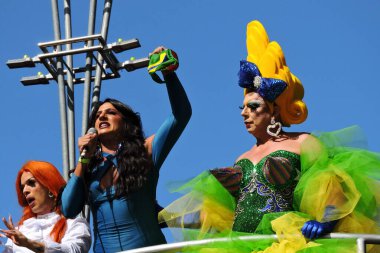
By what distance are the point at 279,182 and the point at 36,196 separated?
5.30 ft

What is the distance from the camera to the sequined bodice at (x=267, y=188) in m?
6.15

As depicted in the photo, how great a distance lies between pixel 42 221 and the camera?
6.93 meters

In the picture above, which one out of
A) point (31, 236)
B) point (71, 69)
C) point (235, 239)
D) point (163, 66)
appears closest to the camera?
point (235, 239)

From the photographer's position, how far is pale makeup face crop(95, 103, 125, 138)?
6.76 m

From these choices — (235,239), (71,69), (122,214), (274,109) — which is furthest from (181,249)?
(71,69)

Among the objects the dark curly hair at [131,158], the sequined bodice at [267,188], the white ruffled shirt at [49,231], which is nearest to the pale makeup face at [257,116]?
the sequined bodice at [267,188]

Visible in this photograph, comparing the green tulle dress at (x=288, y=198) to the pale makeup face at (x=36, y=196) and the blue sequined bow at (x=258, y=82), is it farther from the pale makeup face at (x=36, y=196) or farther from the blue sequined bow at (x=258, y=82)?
the pale makeup face at (x=36, y=196)

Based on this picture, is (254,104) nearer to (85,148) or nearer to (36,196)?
(85,148)

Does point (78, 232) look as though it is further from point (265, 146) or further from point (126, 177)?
point (265, 146)

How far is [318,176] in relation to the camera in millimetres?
5965

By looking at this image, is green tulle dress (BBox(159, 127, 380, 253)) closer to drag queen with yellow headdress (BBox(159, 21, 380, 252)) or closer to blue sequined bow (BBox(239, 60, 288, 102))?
drag queen with yellow headdress (BBox(159, 21, 380, 252))

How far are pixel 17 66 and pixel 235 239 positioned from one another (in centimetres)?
359

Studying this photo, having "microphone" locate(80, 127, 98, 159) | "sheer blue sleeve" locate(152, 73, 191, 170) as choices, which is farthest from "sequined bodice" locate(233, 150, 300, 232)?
"microphone" locate(80, 127, 98, 159)

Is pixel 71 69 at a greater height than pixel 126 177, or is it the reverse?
pixel 71 69
